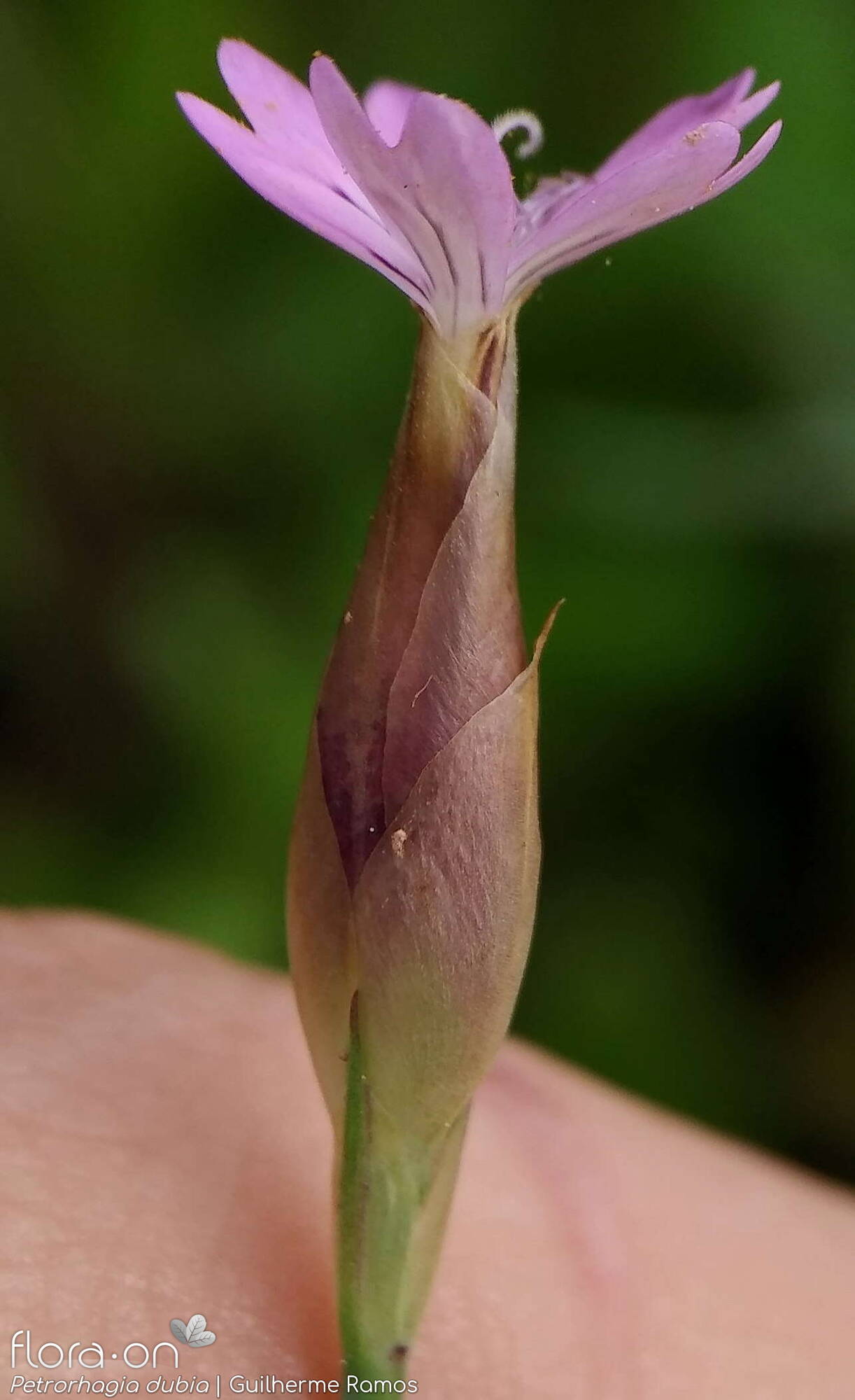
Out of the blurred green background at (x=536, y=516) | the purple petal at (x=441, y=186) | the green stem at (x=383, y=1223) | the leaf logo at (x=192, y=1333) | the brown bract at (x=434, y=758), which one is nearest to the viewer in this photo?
the purple petal at (x=441, y=186)

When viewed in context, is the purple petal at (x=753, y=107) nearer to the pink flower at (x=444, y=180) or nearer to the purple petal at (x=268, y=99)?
the pink flower at (x=444, y=180)

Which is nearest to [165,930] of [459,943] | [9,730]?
[9,730]

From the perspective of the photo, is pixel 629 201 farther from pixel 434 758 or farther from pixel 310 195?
pixel 434 758

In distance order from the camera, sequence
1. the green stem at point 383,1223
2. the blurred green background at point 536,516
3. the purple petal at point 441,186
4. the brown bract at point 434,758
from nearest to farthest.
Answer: the purple petal at point 441,186, the brown bract at point 434,758, the green stem at point 383,1223, the blurred green background at point 536,516

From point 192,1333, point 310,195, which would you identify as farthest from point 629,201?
point 192,1333

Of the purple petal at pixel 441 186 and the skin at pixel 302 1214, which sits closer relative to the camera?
the purple petal at pixel 441 186

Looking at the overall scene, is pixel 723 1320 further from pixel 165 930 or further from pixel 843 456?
pixel 843 456

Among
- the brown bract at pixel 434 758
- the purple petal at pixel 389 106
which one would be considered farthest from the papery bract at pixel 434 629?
the purple petal at pixel 389 106

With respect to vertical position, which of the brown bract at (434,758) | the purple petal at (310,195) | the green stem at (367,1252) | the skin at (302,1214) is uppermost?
the purple petal at (310,195)
